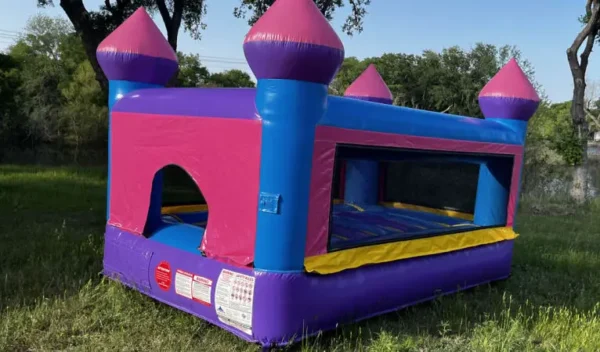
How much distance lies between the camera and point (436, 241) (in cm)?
429

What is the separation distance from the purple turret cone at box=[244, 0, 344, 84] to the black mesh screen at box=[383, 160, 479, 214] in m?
3.09

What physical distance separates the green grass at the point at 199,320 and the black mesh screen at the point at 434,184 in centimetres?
94

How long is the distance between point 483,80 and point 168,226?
33.3m

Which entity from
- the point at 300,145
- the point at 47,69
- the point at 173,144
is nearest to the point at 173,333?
the point at 173,144

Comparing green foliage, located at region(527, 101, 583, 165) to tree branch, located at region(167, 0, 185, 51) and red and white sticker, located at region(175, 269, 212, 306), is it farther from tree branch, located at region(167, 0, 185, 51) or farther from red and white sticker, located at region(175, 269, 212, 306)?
red and white sticker, located at region(175, 269, 212, 306)

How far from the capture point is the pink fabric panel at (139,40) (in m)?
4.21

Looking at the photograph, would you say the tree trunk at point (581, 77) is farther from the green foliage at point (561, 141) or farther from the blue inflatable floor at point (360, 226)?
the blue inflatable floor at point (360, 226)

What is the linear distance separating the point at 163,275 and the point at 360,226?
2.06 metres

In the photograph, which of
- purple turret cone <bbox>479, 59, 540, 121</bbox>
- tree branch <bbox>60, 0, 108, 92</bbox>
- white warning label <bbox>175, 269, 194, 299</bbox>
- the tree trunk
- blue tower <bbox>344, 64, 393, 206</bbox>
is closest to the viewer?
white warning label <bbox>175, 269, 194, 299</bbox>

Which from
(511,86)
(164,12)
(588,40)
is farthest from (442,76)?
(511,86)

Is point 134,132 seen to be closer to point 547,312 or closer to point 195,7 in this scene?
point 547,312

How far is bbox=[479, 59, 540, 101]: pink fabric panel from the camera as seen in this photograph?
16.7 ft

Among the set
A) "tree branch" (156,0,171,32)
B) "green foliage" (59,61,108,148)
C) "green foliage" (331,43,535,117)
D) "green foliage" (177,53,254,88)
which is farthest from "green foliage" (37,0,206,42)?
"green foliage" (177,53,254,88)

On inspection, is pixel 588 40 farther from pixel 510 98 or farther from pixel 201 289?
pixel 201 289
